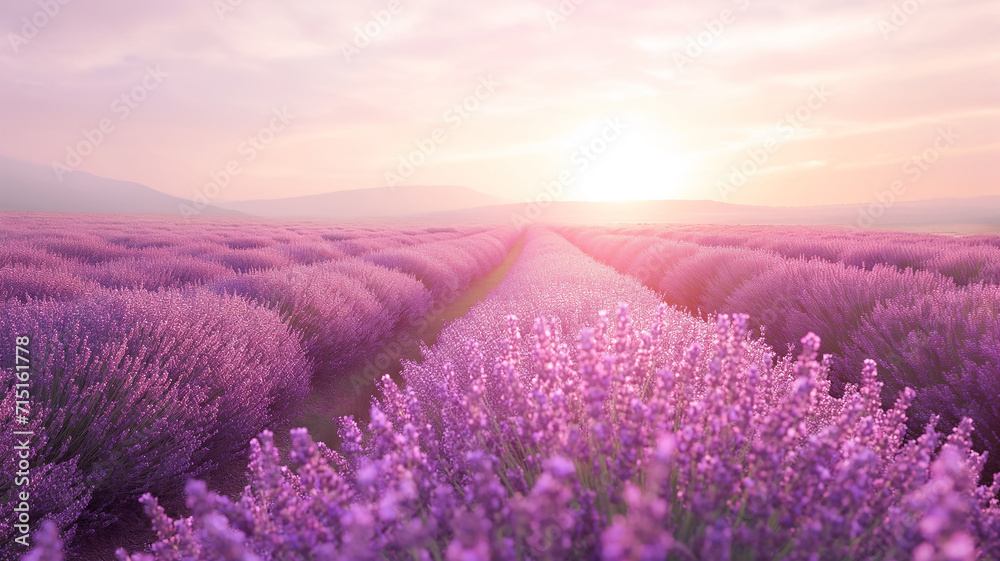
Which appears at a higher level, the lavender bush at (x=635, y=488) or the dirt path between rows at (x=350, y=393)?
the lavender bush at (x=635, y=488)

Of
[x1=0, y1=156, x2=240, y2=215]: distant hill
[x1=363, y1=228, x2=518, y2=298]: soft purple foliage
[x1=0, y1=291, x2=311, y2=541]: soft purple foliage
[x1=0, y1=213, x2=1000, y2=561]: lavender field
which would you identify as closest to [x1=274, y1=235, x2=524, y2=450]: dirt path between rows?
[x1=0, y1=213, x2=1000, y2=561]: lavender field

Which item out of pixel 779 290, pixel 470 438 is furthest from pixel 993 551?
pixel 779 290

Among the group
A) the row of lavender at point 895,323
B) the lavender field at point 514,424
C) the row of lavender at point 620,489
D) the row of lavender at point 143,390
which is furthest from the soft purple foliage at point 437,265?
the row of lavender at point 620,489

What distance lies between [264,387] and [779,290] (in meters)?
4.66

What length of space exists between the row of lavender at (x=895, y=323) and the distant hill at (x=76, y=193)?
153070 mm

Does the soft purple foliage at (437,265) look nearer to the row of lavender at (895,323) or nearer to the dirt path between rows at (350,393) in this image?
the dirt path between rows at (350,393)

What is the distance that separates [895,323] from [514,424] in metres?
3.04

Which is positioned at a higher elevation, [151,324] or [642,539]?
[642,539]

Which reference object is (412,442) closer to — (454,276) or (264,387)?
(264,387)

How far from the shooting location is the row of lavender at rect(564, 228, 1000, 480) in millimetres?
2369

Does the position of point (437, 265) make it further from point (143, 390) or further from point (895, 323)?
point (895, 323)

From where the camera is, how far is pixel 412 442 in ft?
3.76

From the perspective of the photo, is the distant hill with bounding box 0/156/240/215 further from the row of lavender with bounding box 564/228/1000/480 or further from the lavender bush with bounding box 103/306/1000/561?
the lavender bush with bounding box 103/306/1000/561

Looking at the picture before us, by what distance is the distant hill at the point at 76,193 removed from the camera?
138 m
